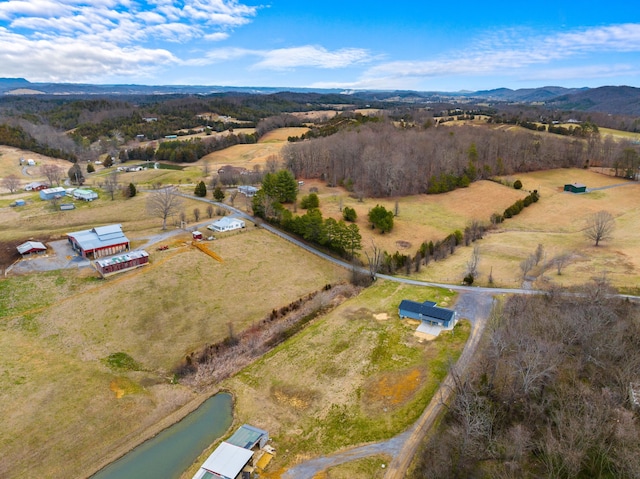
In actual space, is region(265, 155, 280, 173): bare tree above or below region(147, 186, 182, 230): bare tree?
above

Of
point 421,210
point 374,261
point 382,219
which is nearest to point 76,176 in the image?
point 382,219

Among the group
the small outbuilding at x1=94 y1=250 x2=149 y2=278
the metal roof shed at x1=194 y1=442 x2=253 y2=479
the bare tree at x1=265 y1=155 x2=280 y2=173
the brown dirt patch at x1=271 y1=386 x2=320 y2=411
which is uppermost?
the bare tree at x1=265 y1=155 x2=280 y2=173

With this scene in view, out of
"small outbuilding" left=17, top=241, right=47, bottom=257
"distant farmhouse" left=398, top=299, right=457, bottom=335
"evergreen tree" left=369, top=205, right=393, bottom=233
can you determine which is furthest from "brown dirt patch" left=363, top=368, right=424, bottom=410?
"small outbuilding" left=17, top=241, right=47, bottom=257

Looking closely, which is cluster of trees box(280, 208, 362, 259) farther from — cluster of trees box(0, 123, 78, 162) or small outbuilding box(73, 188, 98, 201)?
cluster of trees box(0, 123, 78, 162)

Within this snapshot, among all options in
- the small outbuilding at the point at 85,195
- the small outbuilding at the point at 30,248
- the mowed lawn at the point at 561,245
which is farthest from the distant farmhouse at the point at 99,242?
the mowed lawn at the point at 561,245

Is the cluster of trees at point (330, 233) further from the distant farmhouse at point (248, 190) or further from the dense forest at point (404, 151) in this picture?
the dense forest at point (404, 151)
